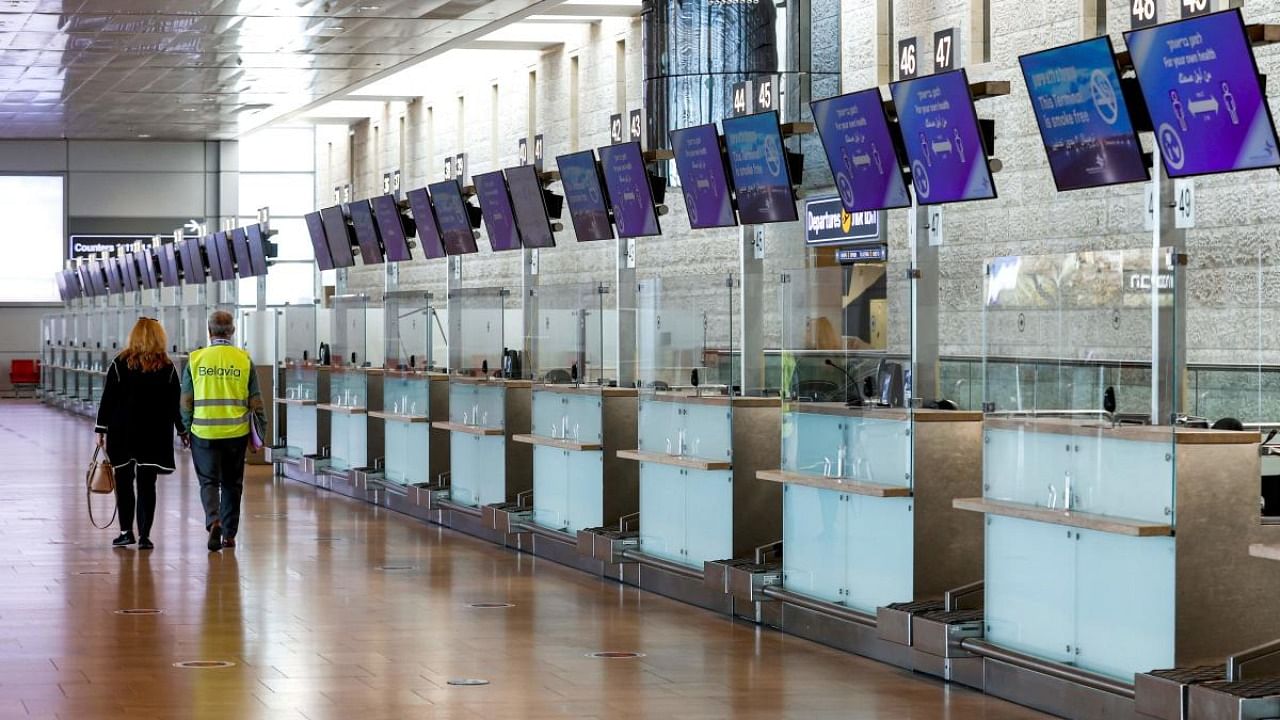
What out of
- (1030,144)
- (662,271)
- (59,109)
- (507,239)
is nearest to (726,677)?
(507,239)

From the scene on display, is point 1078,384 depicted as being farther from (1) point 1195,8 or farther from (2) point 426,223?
(2) point 426,223

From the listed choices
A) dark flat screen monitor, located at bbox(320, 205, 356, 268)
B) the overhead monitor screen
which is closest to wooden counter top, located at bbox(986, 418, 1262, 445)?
the overhead monitor screen

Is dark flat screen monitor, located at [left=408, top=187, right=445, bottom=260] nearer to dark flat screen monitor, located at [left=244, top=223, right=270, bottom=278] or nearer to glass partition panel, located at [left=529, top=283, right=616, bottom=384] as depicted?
glass partition panel, located at [left=529, top=283, right=616, bottom=384]

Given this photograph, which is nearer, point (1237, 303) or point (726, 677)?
point (726, 677)

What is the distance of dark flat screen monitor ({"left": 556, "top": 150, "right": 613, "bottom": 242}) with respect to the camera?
38.2ft

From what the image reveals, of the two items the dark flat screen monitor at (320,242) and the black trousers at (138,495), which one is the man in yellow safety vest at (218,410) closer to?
the black trousers at (138,495)

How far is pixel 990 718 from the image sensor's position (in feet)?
21.0

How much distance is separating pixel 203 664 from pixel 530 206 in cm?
618

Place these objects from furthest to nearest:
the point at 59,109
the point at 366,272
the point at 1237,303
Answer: the point at 366,272
the point at 59,109
the point at 1237,303

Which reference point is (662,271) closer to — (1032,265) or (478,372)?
(478,372)

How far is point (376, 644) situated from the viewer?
7914 millimetres

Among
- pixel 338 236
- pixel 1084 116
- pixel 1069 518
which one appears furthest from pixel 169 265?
pixel 1069 518

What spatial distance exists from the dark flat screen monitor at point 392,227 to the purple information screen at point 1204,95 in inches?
421

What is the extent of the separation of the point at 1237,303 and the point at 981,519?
15.5ft
